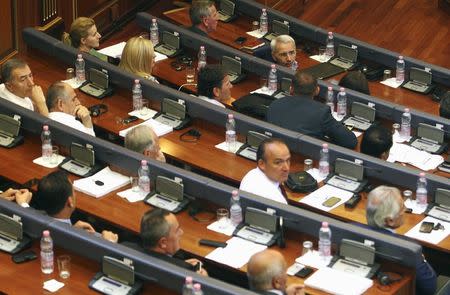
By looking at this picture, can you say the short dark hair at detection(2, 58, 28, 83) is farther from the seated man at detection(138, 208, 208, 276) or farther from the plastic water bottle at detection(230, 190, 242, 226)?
the seated man at detection(138, 208, 208, 276)

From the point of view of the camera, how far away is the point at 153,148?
8.83 metres

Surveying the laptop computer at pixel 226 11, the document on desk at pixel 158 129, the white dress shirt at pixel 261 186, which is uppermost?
Answer: the white dress shirt at pixel 261 186

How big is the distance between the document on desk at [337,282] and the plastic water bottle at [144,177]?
153cm

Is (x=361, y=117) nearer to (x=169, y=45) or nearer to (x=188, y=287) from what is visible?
(x=169, y=45)

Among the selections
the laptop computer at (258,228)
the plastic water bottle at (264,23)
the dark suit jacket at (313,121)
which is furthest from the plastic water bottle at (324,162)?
the plastic water bottle at (264,23)

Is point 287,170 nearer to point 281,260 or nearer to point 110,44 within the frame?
point 281,260

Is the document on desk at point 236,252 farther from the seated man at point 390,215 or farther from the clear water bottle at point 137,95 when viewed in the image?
the clear water bottle at point 137,95

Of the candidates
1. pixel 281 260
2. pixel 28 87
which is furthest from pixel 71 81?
pixel 281 260

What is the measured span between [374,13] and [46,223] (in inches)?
271

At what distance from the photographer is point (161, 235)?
7414 millimetres

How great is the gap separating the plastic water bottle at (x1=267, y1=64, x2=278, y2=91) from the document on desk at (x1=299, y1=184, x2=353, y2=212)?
1852 mm

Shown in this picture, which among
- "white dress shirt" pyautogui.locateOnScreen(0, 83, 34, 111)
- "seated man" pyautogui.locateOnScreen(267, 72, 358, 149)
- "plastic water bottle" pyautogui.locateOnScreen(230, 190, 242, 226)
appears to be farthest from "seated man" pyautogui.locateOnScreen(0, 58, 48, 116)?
"plastic water bottle" pyautogui.locateOnScreen(230, 190, 242, 226)

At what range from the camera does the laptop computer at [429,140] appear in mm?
9406

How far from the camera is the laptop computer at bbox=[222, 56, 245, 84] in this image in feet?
35.1
